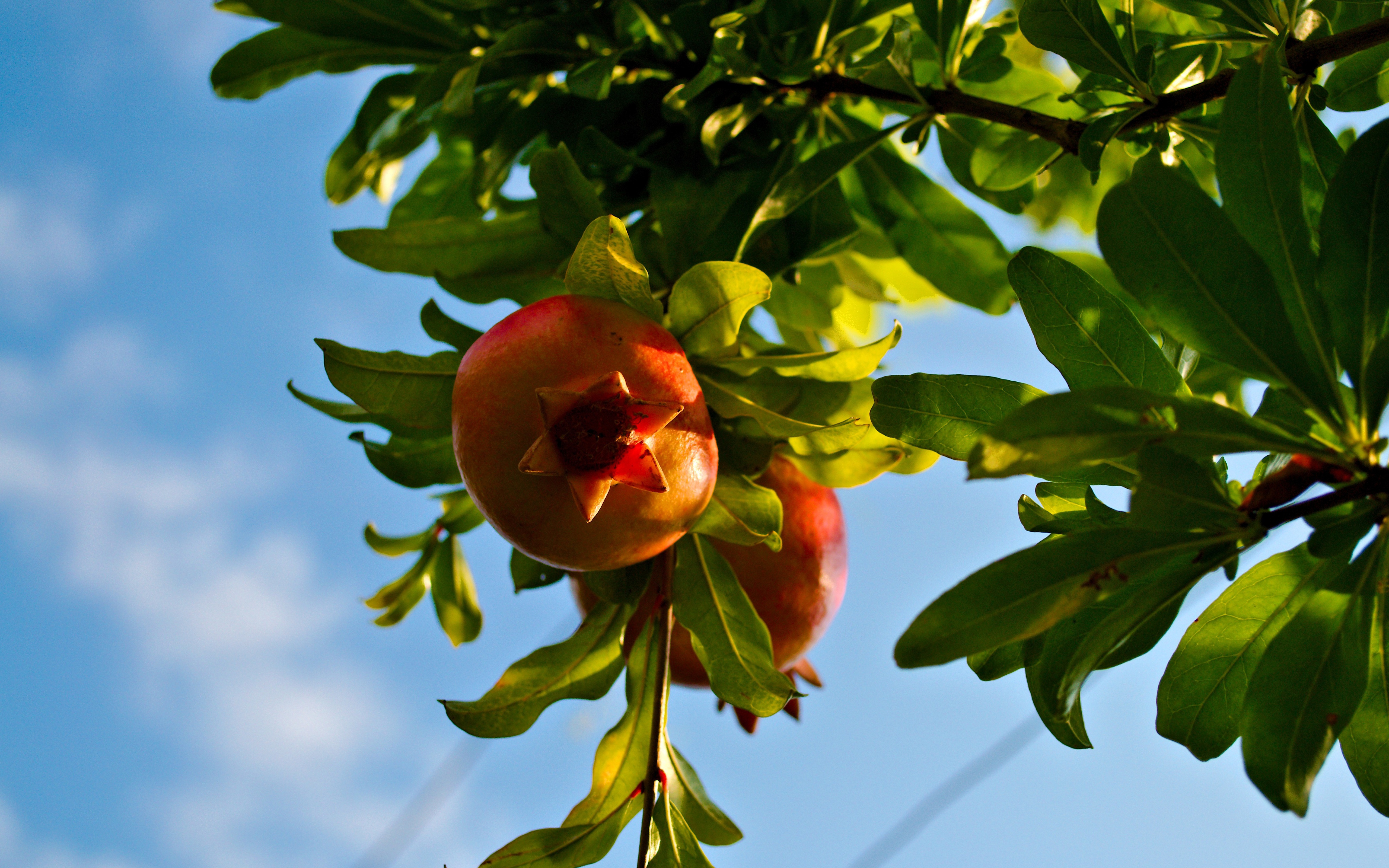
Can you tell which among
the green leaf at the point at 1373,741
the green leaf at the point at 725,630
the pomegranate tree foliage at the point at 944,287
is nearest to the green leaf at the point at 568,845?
the pomegranate tree foliage at the point at 944,287

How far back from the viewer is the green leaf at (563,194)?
50.0 inches

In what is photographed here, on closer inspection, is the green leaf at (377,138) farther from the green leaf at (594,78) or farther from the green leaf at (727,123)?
the green leaf at (727,123)

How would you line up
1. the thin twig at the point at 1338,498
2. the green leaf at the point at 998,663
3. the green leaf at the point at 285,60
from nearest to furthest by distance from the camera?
the thin twig at the point at 1338,498 < the green leaf at the point at 998,663 < the green leaf at the point at 285,60

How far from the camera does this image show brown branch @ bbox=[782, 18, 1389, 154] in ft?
3.40

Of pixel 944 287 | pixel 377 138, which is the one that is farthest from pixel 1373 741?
pixel 377 138

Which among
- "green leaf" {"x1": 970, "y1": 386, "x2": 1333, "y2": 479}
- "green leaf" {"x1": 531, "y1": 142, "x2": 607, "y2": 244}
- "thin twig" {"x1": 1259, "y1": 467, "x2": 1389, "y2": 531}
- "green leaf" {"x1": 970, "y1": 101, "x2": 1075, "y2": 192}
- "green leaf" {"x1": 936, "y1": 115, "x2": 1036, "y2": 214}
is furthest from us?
"green leaf" {"x1": 936, "y1": 115, "x2": 1036, "y2": 214}

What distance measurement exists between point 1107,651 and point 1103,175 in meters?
1.36

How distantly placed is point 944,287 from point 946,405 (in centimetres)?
63

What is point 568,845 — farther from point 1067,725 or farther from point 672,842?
point 1067,725

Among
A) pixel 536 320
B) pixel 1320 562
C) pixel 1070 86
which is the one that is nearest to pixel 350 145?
pixel 536 320

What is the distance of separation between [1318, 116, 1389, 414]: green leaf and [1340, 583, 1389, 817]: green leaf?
11.8 inches

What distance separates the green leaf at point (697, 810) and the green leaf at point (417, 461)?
0.52 m

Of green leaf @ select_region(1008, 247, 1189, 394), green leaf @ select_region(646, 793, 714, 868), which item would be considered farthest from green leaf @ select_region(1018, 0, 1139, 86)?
green leaf @ select_region(646, 793, 714, 868)

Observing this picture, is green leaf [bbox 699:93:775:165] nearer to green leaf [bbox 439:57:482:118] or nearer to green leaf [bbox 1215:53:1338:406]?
green leaf [bbox 439:57:482:118]
